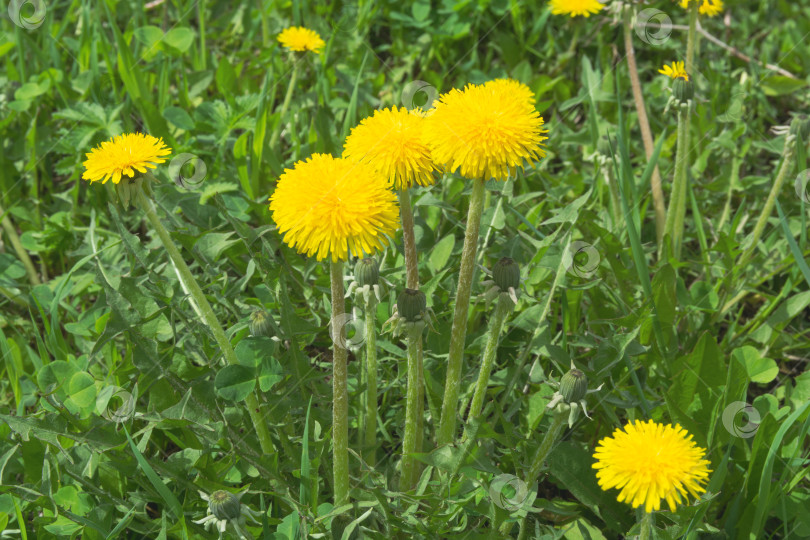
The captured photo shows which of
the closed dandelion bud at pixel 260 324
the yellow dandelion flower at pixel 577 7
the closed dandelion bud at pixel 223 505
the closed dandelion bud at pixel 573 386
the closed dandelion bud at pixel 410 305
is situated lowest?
the closed dandelion bud at pixel 223 505

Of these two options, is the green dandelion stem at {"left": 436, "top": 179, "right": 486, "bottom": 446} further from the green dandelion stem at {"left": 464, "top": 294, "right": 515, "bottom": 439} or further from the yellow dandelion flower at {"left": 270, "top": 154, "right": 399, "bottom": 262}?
the yellow dandelion flower at {"left": 270, "top": 154, "right": 399, "bottom": 262}

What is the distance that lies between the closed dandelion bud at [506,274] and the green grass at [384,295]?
0.28 metres

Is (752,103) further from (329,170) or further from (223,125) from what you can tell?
(329,170)

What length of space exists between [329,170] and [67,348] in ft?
3.75

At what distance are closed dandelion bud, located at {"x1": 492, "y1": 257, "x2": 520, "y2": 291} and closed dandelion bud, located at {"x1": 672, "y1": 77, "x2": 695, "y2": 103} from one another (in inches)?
36.6

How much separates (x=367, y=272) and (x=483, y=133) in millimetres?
334

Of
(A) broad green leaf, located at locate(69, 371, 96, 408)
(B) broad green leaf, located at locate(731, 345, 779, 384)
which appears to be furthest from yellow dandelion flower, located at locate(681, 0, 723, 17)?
(A) broad green leaf, located at locate(69, 371, 96, 408)

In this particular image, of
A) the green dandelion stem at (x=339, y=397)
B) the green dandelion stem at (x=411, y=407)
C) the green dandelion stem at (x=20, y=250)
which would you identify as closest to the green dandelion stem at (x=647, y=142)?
the green dandelion stem at (x=411, y=407)

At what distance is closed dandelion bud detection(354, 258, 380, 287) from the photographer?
1.41 meters

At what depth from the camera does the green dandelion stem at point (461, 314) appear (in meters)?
1.35

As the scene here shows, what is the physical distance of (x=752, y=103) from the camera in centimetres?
292

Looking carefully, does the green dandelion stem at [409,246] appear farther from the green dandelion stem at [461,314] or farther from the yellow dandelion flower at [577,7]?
the yellow dandelion flower at [577,7]

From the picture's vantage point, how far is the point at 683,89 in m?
1.99

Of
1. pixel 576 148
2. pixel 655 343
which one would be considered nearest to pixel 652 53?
pixel 576 148
